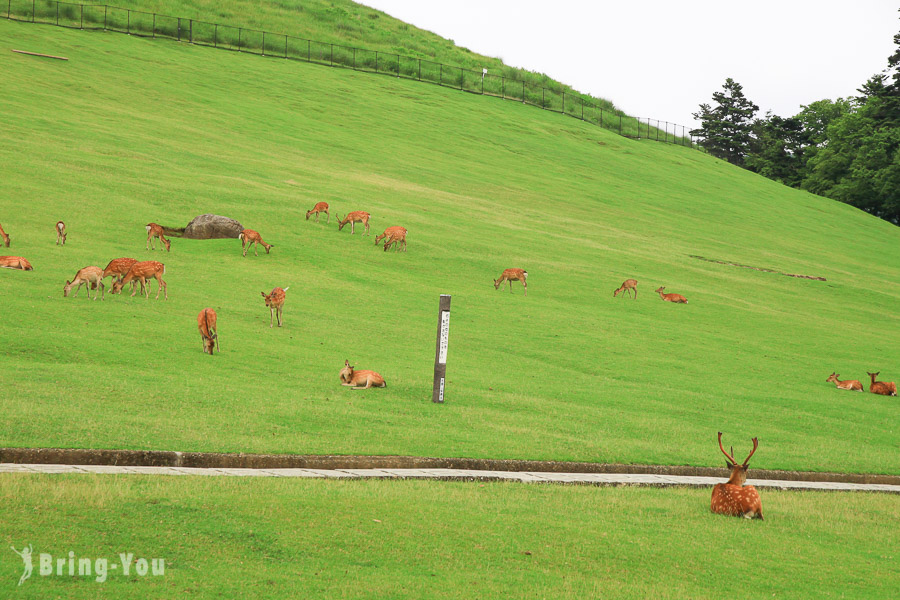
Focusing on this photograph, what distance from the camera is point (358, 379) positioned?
18.8 meters

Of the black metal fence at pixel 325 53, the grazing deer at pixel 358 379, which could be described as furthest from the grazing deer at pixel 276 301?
the black metal fence at pixel 325 53

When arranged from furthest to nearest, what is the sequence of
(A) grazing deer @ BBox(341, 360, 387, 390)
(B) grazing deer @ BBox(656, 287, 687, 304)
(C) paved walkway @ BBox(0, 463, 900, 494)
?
(B) grazing deer @ BBox(656, 287, 687, 304) < (A) grazing deer @ BBox(341, 360, 387, 390) < (C) paved walkway @ BBox(0, 463, 900, 494)

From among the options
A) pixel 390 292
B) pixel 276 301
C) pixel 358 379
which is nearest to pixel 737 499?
pixel 358 379

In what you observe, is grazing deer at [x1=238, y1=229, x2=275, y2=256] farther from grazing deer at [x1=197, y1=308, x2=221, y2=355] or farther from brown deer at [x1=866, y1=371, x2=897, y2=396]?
brown deer at [x1=866, y1=371, x2=897, y2=396]

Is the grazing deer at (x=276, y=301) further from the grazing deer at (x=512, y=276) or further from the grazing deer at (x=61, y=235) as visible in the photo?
the grazing deer at (x=512, y=276)

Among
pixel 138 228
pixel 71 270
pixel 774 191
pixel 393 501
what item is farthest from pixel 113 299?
pixel 774 191

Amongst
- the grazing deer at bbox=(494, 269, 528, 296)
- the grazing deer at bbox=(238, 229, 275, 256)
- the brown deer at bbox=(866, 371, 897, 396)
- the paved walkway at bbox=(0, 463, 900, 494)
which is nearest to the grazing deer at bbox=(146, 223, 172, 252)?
the grazing deer at bbox=(238, 229, 275, 256)

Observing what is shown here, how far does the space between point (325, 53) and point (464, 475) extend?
282ft

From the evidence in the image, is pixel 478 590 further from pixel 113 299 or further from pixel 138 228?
pixel 138 228

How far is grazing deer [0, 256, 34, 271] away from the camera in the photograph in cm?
2559

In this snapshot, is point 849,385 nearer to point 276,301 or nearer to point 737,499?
point 737,499

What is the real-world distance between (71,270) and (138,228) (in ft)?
23.5

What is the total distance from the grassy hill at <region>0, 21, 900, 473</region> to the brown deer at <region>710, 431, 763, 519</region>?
9.66ft

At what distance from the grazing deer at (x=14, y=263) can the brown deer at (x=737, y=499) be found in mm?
21372
